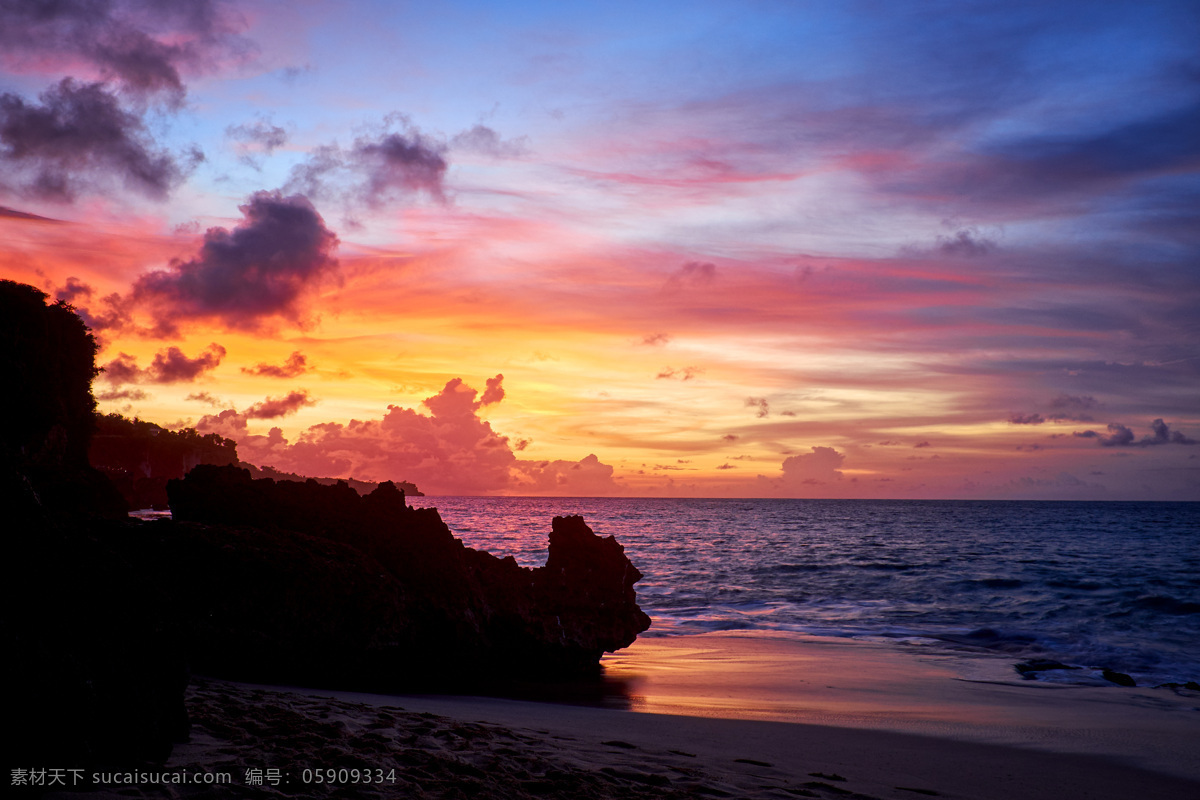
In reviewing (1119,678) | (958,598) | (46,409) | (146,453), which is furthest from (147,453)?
(1119,678)

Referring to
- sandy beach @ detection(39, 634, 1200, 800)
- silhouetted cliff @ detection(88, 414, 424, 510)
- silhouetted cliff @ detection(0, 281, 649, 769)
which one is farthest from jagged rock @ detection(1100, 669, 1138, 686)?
silhouetted cliff @ detection(88, 414, 424, 510)

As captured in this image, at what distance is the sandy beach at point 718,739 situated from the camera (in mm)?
5895

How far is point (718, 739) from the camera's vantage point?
9086 mm

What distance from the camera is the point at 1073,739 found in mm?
10484

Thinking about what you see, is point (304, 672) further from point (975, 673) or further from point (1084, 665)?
point (1084, 665)

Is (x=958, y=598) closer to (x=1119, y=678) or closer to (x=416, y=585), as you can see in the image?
(x=1119, y=678)

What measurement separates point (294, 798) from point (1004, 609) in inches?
1023

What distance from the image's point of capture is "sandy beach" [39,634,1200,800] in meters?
5.89

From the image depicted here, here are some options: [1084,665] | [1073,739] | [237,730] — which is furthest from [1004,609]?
[237,730]

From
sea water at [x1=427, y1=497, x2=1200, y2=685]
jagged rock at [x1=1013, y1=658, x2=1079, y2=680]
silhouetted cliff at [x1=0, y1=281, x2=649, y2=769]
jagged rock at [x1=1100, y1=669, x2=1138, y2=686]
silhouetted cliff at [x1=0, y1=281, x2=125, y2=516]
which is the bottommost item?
sea water at [x1=427, y1=497, x2=1200, y2=685]

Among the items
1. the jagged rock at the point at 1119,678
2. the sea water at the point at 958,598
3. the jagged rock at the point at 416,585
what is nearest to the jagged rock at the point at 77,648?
the jagged rock at the point at 416,585

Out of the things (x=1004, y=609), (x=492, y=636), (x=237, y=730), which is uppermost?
(x=237, y=730)

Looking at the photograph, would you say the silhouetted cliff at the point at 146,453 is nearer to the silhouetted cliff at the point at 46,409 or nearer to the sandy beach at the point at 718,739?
the silhouetted cliff at the point at 46,409

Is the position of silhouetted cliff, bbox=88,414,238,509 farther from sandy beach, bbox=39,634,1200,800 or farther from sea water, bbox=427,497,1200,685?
sandy beach, bbox=39,634,1200,800
